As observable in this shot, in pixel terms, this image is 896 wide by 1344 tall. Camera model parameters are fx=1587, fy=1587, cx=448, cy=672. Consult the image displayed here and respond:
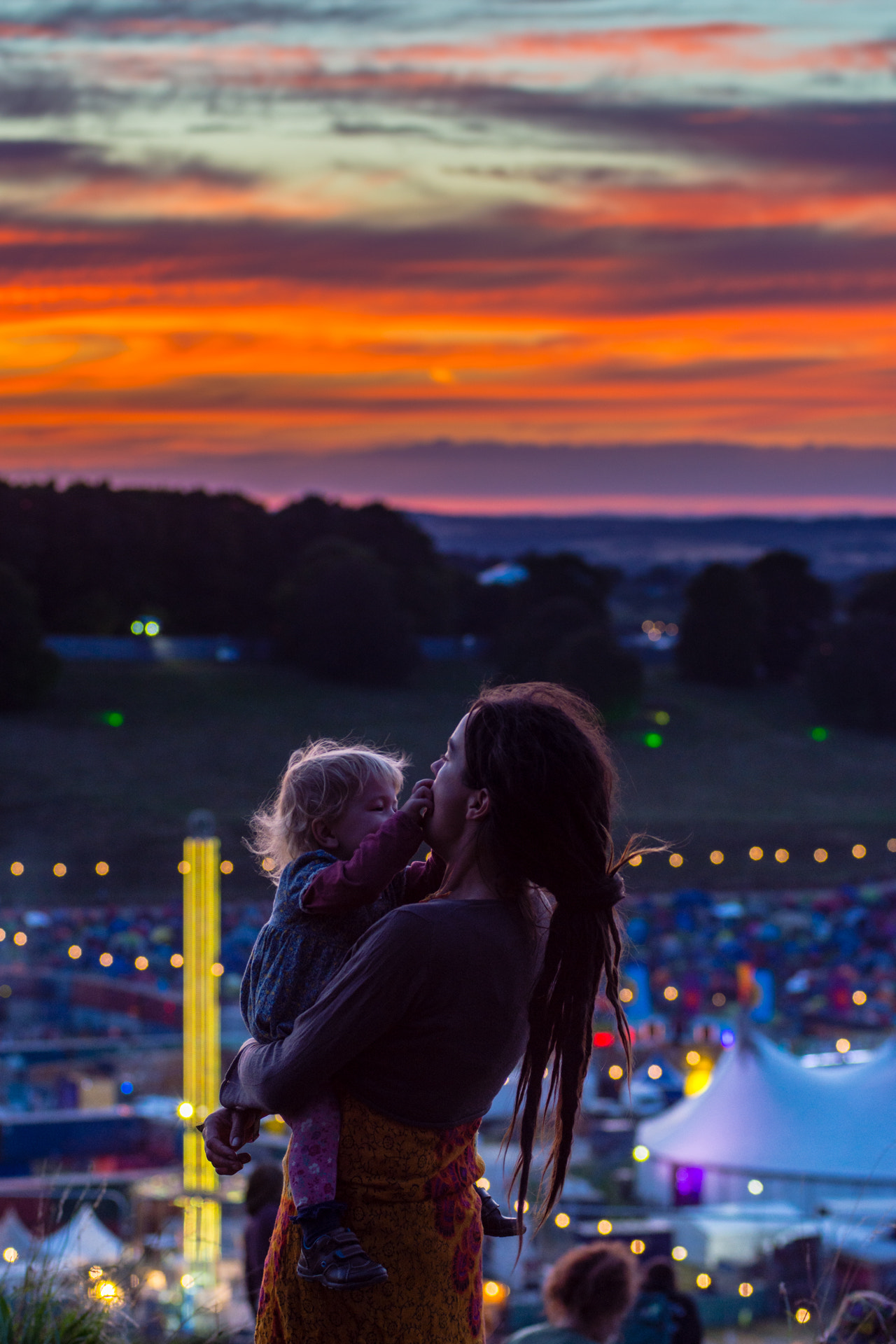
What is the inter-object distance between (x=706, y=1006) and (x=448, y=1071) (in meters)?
15.3

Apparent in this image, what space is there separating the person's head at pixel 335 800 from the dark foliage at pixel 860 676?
Answer: 155ft

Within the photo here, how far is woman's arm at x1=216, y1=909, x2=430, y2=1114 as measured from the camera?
149 centimetres

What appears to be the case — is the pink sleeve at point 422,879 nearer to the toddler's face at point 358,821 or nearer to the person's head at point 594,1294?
the toddler's face at point 358,821

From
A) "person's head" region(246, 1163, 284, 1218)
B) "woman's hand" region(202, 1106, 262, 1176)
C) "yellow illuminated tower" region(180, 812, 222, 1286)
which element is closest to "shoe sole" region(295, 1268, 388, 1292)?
"woman's hand" region(202, 1106, 262, 1176)

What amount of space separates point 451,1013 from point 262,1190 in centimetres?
196

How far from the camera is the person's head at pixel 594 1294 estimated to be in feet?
9.91

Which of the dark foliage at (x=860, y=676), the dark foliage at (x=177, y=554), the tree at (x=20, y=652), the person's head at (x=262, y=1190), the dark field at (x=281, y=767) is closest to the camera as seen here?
the person's head at (x=262, y=1190)

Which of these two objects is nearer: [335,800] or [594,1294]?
[335,800]

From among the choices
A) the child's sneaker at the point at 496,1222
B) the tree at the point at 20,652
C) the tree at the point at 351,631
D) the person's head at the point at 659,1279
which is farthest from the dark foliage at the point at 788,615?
the child's sneaker at the point at 496,1222

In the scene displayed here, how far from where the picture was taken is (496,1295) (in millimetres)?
6344

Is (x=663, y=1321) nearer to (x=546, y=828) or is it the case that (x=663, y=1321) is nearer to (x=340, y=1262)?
(x=340, y=1262)

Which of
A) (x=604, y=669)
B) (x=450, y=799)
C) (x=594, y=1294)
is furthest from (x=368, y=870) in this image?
(x=604, y=669)

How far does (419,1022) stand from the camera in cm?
153

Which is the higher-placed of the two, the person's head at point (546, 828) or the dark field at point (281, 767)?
the person's head at point (546, 828)
